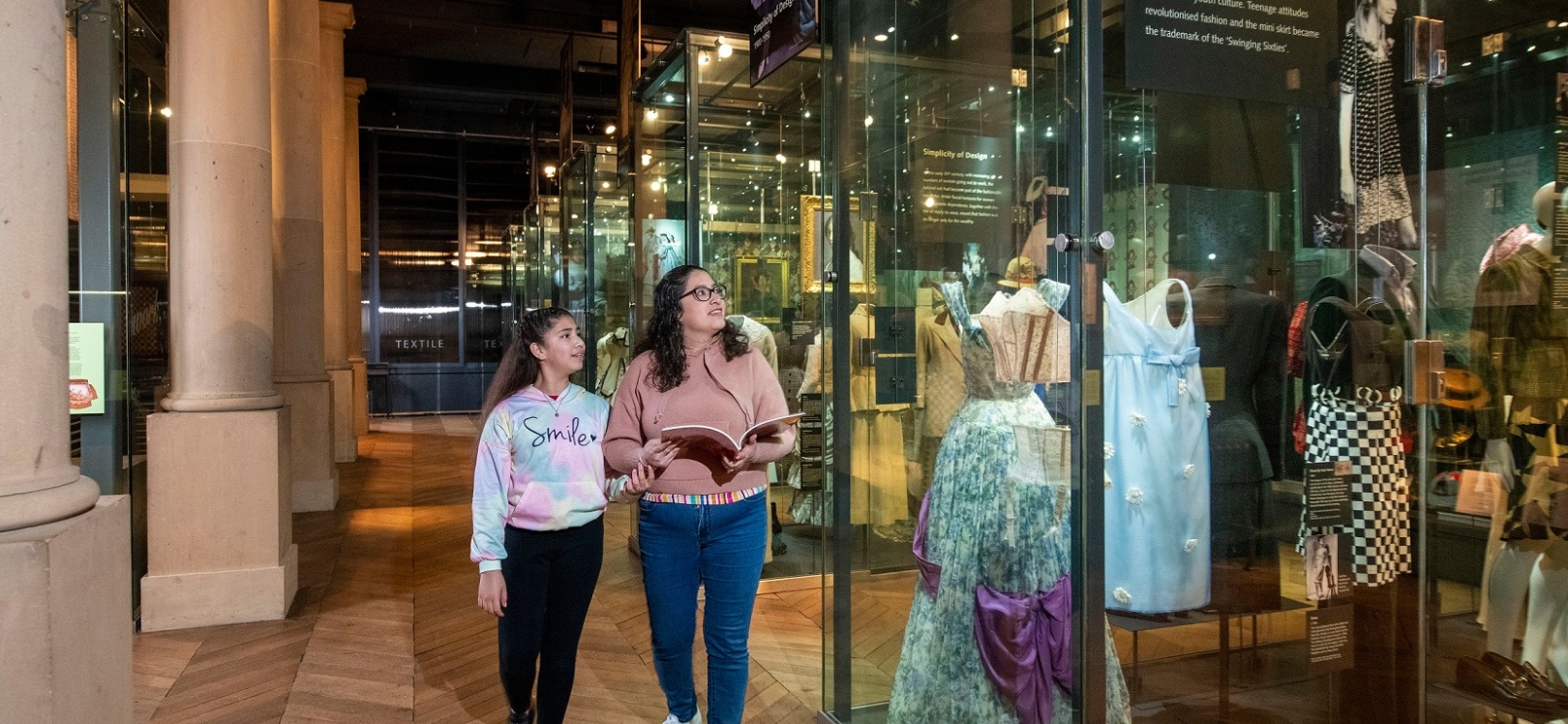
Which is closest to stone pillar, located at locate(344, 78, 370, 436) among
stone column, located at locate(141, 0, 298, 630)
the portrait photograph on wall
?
stone column, located at locate(141, 0, 298, 630)

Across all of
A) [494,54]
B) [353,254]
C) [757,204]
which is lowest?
[757,204]

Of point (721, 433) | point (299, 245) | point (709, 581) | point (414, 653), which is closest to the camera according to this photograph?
point (721, 433)

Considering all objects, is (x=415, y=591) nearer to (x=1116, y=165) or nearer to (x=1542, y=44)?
(x=1116, y=165)

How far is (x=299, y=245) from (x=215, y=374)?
3470 millimetres

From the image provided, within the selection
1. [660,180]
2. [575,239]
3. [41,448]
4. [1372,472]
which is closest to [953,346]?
[1372,472]

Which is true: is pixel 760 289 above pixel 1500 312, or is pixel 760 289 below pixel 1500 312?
above

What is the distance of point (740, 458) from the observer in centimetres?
255

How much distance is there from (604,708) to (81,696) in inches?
76.6

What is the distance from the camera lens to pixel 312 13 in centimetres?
795

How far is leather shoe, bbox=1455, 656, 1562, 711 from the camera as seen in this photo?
258 centimetres

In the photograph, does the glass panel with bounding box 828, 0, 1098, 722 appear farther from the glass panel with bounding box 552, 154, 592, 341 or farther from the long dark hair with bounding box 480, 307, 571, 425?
the glass panel with bounding box 552, 154, 592, 341

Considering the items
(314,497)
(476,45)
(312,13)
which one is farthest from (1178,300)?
(476,45)

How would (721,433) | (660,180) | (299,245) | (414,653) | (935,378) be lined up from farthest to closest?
(299,245), (660,180), (414,653), (935,378), (721,433)

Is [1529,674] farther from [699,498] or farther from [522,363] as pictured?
[522,363]
